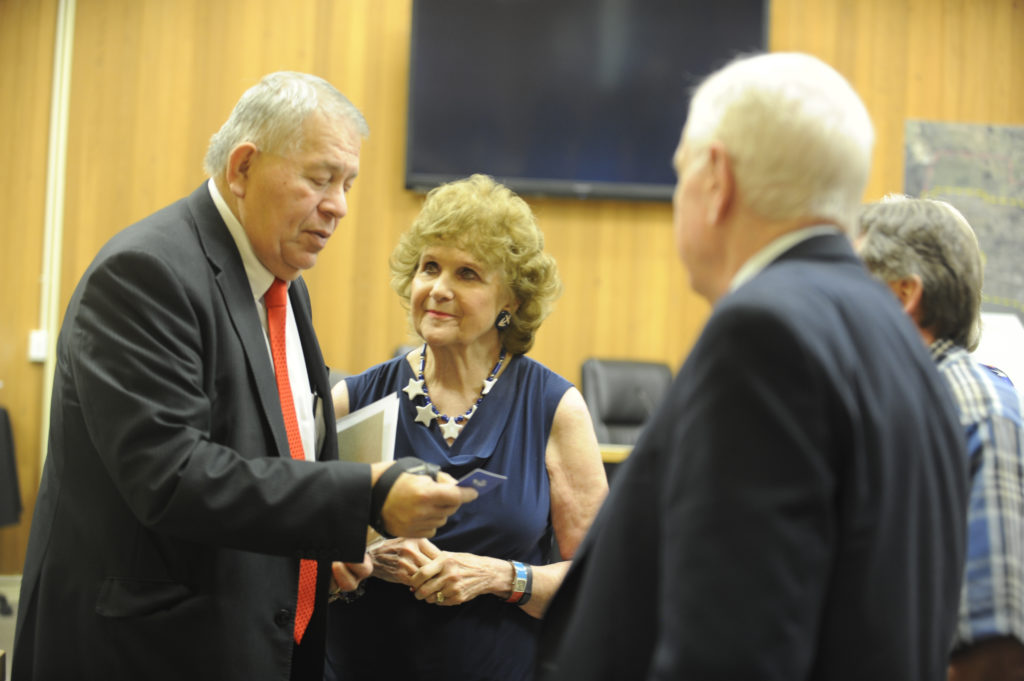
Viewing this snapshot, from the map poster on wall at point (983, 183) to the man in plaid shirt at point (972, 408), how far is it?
3952 millimetres

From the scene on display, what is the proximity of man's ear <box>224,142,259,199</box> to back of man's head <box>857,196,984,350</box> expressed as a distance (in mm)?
1061

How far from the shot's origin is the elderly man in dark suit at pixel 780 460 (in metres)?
0.79

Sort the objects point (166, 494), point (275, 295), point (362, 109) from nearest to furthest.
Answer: point (166, 494), point (275, 295), point (362, 109)

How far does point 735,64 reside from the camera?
1.00 m

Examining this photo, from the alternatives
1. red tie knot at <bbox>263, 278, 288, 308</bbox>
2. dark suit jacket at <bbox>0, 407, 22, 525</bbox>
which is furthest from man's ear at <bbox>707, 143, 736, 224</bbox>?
dark suit jacket at <bbox>0, 407, 22, 525</bbox>

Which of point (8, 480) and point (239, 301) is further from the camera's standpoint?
point (8, 480)

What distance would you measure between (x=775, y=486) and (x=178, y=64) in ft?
15.1

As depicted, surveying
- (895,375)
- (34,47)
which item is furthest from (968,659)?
(34,47)

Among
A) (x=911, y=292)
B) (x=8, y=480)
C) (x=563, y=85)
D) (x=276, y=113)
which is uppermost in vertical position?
(x=563, y=85)

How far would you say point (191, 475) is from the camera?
121 cm

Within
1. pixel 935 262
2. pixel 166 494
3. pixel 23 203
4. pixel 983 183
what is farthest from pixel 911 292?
pixel 23 203

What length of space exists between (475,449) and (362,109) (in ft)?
10.8

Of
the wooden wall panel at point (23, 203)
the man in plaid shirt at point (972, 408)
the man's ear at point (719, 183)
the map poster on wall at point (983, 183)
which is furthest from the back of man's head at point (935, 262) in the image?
the wooden wall panel at point (23, 203)

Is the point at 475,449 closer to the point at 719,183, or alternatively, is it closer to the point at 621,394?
the point at 719,183
